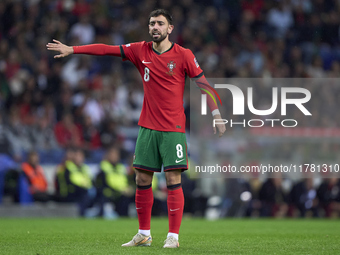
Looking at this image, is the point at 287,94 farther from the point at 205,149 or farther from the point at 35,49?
the point at 35,49

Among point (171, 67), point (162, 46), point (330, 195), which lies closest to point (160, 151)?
point (171, 67)

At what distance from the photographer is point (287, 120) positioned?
47.1 ft

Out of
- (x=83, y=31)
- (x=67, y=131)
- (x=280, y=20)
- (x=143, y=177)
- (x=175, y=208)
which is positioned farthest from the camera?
(x=280, y=20)

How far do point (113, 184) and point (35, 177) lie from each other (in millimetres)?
1648

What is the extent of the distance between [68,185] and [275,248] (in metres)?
7.61

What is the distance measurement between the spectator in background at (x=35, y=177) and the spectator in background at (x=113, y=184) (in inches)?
44.0

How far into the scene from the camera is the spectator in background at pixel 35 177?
486 inches

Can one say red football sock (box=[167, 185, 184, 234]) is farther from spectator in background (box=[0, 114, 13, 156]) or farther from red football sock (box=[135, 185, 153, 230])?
spectator in background (box=[0, 114, 13, 156])

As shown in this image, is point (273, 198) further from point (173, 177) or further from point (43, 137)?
point (173, 177)

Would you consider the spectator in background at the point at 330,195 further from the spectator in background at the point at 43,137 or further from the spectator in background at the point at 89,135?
the spectator in background at the point at 43,137

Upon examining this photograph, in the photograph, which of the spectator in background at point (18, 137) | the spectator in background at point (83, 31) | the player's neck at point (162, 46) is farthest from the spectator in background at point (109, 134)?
the player's neck at point (162, 46)

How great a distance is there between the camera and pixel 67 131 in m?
13.5

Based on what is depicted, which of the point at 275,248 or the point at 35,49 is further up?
the point at 35,49

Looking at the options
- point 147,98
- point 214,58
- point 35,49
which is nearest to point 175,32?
point 214,58
